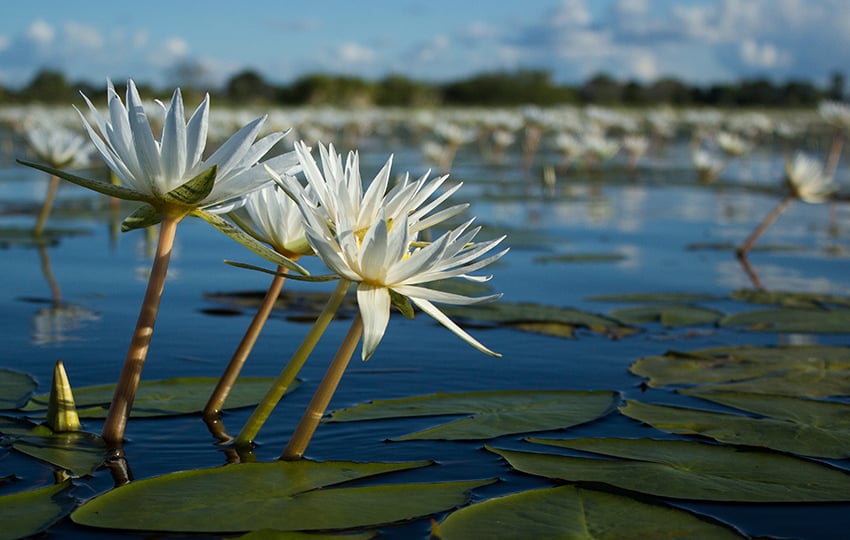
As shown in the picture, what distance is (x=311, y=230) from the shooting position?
1.22 metres

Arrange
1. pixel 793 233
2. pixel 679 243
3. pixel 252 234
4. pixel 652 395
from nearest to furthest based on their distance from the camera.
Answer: pixel 252 234, pixel 652 395, pixel 679 243, pixel 793 233

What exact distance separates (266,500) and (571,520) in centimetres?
44

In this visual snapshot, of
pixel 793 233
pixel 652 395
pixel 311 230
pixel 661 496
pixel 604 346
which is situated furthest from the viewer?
pixel 793 233

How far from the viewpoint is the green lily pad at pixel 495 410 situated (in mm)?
1766

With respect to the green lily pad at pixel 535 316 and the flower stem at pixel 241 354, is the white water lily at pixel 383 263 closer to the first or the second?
the flower stem at pixel 241 354

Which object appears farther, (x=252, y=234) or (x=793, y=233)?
(x=793, y=233)

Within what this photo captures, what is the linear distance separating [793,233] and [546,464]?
5.14 m

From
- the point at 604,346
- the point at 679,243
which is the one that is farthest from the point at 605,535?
the point at 679,243

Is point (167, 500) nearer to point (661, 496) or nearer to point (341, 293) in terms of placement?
point (341, 293)

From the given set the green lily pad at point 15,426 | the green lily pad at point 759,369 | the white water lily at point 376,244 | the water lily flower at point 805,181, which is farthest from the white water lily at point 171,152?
the water lily flower at point 805,181

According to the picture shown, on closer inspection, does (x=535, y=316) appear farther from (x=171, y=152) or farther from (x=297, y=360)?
(x=171, y=152)

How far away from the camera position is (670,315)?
3.06m

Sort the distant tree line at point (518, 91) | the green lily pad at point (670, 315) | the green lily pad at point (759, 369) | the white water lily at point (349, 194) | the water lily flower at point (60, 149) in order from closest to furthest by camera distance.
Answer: the white water lily at point (349, 194) < the green lily pad at point (759, 369) < the green lily pad at point (670, 315) < the water lily flower at point (60, 149) < the distant tree line at point (518, 91)

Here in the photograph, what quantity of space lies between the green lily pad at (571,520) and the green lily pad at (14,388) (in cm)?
101
